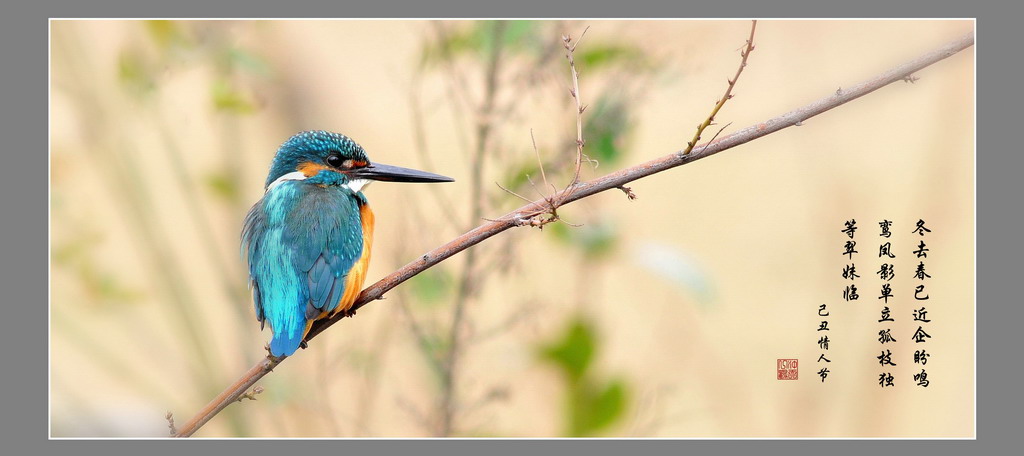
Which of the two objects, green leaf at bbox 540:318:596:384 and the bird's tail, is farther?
green leaf at bbox 540:318:596:384

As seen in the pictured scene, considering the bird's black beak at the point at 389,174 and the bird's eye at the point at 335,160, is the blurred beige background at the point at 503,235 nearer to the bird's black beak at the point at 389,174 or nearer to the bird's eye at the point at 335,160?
the bird's black beak at the point at 389,174

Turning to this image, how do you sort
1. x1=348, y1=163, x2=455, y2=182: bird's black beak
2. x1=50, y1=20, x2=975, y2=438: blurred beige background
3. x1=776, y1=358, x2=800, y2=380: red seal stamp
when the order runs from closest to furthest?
x1=348, y1=163, x2=455, y2=182: bird's black beak
x1=50, y1=20, x2=975, y2=438: blurred beige background
x1=776, y1=358, x2=800, y2=380: red seal stamp

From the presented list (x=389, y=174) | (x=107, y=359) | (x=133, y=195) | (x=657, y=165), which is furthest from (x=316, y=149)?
(x=657, y=165)

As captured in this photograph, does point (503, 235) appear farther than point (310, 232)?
Yes

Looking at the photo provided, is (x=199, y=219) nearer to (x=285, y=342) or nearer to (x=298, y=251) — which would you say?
(x=298, y=251)

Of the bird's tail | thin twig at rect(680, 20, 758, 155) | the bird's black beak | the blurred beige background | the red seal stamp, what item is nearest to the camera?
thin twig at rect(680, 20, 758, 155)

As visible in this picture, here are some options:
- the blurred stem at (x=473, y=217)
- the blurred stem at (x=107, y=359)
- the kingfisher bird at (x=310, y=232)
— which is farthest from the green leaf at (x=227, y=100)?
the blurred stem at (x=107, y=359)

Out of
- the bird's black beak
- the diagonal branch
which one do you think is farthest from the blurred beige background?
the diagonal branch

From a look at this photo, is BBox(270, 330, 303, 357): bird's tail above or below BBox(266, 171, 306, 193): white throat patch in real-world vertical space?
below

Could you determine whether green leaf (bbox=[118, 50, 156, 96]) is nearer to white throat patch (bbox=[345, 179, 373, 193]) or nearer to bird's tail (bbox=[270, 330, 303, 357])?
white throat patch (bbox=[345, 179, 373, 193])
